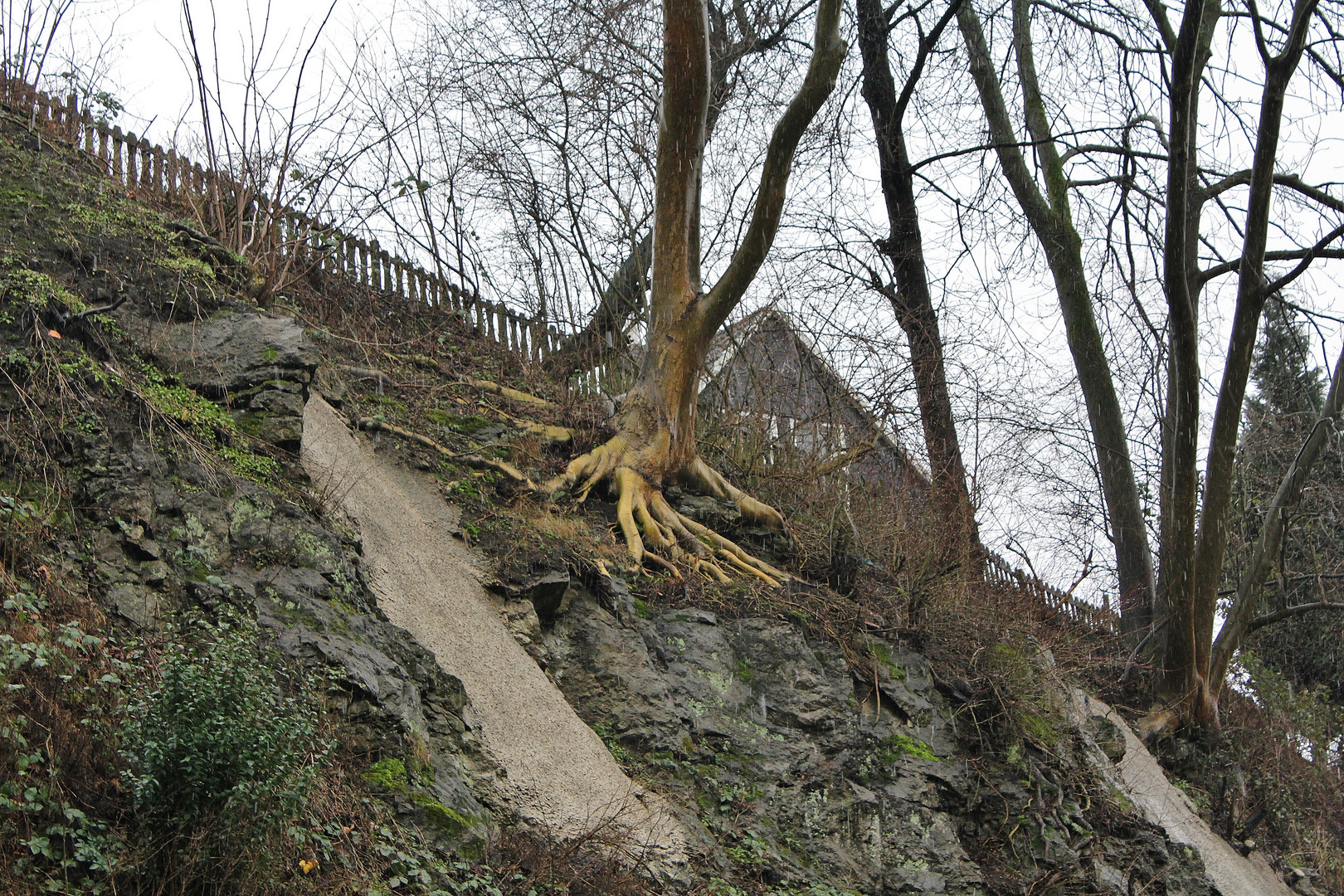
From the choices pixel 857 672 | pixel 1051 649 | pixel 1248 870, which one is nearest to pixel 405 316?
pixel 857 672

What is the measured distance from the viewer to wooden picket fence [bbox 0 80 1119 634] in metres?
8.22

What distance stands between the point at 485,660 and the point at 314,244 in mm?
5659

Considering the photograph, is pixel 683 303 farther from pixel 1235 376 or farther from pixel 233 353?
pixel 1235 376

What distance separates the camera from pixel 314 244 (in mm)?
10195

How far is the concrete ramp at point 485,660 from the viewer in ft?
18.1

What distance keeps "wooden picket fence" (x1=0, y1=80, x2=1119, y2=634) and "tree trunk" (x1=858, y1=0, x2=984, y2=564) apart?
1.27 metres

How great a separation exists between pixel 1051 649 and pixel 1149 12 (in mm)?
7610

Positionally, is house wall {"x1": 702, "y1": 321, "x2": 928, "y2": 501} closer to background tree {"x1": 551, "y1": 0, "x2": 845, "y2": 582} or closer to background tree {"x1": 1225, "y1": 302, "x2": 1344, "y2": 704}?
background tree {"x1": 551, "y1": 0, "x2": 845, "y2": 582}

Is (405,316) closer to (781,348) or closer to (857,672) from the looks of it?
(781,348)

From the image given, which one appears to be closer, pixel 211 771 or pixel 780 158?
pixel 211 771

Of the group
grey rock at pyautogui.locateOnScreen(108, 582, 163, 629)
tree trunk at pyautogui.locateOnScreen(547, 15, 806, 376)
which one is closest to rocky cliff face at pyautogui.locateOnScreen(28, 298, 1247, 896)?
grey rock at pyautogui.locateOnScreen(108, 582, 163, 629)

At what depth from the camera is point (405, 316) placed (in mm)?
11227

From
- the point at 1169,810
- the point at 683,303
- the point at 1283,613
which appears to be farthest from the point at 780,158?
the point at 1283,613

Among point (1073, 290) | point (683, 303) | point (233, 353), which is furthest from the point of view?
point (1073, 290)
